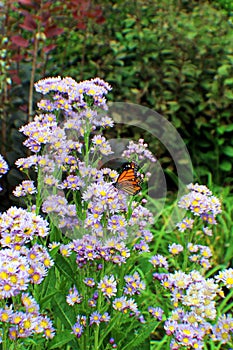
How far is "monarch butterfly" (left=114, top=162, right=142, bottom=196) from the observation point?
1976 millimetres

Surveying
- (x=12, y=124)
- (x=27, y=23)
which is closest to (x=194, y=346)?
(x=12, y=124)

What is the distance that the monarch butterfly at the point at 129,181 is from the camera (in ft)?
6.48

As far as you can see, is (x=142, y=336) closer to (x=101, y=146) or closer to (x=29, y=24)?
(x=101, y=146)

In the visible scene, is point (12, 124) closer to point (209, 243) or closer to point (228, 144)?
point (209, 243)

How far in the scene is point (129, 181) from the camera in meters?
1.99

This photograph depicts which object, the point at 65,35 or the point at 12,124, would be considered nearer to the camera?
the point at 12,124

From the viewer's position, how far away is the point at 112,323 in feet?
6.15

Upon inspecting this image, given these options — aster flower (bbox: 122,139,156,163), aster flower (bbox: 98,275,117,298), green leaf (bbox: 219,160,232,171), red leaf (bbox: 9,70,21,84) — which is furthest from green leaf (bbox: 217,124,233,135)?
aster flower (bbox: 98,275,117,298)

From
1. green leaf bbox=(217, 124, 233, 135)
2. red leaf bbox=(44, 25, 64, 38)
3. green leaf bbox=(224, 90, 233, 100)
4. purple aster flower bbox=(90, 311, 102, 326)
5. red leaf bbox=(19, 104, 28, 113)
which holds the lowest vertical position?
purple aster flower bbox=(90, 311, 102, 326)

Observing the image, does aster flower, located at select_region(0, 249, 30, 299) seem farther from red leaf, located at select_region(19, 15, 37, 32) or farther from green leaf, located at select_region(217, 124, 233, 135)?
green leaf, located at select_region(217, 124, 233, 135)

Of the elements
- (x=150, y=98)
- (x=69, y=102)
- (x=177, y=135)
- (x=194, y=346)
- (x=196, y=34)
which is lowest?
(x=194, y=346)

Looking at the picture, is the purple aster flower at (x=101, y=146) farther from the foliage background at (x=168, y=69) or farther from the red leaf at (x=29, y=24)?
the foliage background at (x=168, y=69)

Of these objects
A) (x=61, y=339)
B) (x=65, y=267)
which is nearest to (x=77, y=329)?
(x=61, y=339)

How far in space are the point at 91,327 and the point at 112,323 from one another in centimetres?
8
